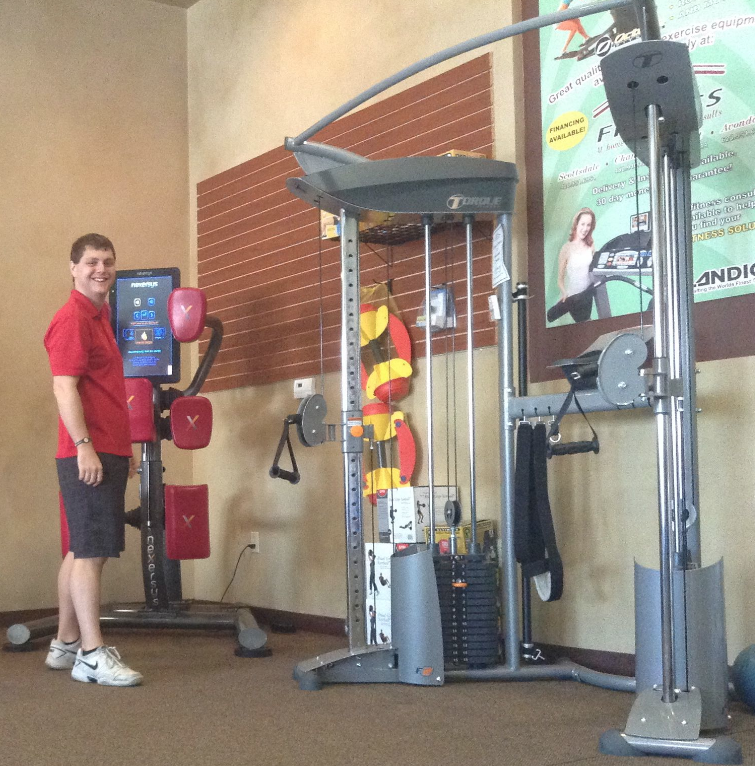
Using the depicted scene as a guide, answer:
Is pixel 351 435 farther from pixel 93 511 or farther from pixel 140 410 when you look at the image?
pixel 140 410

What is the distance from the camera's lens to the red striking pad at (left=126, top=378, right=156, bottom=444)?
446 centimetres

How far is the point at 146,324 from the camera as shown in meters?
4.64

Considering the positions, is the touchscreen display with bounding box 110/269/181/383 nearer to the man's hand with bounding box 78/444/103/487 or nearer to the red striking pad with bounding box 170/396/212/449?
the red striking pad with bounding box 170/396/212/449

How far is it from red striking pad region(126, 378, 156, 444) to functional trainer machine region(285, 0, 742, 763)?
4.40 feet

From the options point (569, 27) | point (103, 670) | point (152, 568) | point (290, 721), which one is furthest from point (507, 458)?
point (152, 568)

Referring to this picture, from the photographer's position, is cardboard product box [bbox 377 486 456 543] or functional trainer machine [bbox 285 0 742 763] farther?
cardboard product box [bbox 377 486 456 543]

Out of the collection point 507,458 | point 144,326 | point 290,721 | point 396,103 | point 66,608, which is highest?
point 396,103

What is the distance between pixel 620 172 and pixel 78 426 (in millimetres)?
1995

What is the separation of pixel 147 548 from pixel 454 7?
102 inches

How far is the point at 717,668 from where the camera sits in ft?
8.54

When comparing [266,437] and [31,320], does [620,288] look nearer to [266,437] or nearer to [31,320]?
[266,437]

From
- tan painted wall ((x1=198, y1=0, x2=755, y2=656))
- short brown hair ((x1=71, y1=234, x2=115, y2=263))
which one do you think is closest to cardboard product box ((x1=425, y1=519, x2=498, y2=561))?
tan painted wall ((x1=198, y1=0, x2=755, y2=656))

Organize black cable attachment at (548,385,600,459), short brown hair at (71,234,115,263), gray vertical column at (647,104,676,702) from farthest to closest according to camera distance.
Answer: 1. short brown hair at (71,234,115,263)
2. black cable attachment at (548,385,600,459)
3. gray vertical column at (647,104,676,702)

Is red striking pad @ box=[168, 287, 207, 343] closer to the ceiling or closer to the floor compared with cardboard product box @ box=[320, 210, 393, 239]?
closer to the floor
